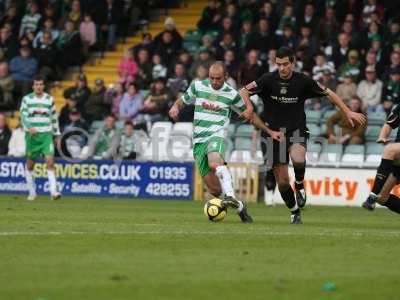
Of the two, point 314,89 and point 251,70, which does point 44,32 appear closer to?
point 251,70

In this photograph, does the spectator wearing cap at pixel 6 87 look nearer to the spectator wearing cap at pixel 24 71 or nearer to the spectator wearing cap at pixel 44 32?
the spectator wearing cap at pixel 24 71

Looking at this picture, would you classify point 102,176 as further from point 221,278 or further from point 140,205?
point 221,278

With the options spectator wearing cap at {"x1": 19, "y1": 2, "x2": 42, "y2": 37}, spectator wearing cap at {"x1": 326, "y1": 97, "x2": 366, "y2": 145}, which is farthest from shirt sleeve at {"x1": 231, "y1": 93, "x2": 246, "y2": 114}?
spectator wearing cap at {"x1": 19, "y1": 2, "x2": 42, "y2": 37}

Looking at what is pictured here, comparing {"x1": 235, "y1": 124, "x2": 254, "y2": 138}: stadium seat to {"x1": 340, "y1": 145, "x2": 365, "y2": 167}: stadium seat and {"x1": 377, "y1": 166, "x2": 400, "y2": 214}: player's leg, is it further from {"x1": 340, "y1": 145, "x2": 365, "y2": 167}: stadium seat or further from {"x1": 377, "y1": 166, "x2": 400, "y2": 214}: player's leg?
{"x1": 377, "y1": 166, "x2": 400, "y2": 214}: player's leg

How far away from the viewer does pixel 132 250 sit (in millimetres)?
12664

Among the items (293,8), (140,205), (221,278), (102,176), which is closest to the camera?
(221,278)

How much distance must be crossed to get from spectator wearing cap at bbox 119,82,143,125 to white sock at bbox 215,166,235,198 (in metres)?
12.8

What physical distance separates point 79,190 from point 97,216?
380 inches

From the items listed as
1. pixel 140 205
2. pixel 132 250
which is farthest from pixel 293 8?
pixel 132 250

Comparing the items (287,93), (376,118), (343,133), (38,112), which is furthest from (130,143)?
(287,93)

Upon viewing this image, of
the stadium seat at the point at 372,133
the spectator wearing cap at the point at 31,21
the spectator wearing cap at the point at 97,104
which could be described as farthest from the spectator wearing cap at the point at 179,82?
the spectator wearing cap at the point at 31,21

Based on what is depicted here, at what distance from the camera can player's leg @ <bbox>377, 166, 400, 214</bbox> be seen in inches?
672

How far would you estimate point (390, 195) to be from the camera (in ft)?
56.2

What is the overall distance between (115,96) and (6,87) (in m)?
3.53
